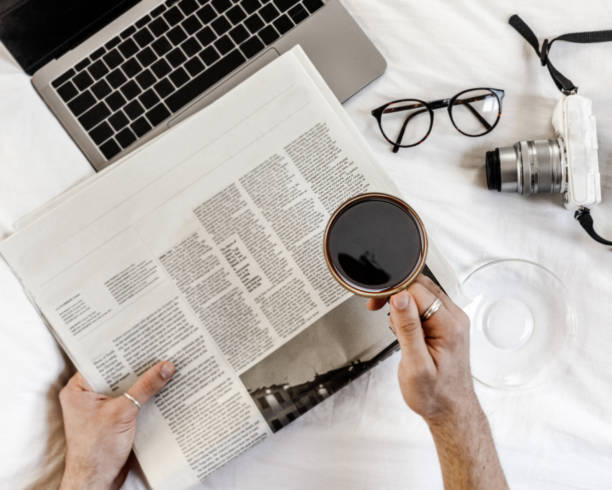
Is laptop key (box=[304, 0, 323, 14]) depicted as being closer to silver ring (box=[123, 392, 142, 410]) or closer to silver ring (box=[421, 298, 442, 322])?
silver ring (box=[421, 298, 442, 322])

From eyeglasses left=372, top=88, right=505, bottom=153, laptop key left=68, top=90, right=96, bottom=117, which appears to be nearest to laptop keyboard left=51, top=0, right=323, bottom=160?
laptop key left=68, top=90, right=96, bottom=117

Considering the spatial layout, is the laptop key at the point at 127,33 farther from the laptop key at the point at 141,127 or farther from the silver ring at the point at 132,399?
the silver ring at the point at 132,399

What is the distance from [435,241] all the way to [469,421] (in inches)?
8.4

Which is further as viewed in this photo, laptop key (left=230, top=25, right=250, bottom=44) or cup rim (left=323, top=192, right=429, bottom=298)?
laptop key (left=230, top=25, right=250, bottom=44)

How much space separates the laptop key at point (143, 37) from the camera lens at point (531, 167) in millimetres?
437

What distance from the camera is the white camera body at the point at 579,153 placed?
625 millimetres

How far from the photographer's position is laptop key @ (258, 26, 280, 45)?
2.20ft

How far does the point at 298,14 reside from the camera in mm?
671

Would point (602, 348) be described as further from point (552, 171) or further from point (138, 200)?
point (138, 200)

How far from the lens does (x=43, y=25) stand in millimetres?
650

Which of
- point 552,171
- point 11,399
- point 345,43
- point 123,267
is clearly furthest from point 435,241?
point 11,399

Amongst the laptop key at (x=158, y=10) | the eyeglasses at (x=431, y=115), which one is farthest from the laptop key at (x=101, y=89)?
the eyeglasses at (x=431, y=115)

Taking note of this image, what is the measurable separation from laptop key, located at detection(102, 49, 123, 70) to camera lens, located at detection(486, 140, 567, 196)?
46 centimetres

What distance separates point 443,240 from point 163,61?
1.33 feet
